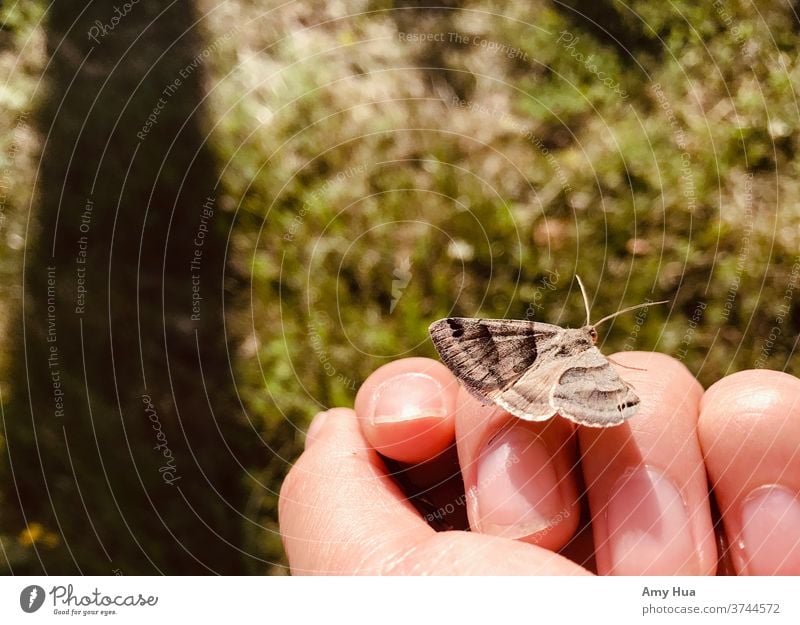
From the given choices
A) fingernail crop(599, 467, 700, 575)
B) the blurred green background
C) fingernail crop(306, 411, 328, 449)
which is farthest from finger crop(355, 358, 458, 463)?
the blurred green background

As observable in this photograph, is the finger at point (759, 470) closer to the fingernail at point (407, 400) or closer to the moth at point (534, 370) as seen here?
the moth at point (534, 370)

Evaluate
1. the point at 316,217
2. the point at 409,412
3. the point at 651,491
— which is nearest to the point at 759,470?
the point at 651,491

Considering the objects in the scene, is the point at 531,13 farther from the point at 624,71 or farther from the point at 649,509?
the point at 649,509

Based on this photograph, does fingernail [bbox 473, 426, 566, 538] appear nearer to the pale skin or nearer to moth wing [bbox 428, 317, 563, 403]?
the pale skin

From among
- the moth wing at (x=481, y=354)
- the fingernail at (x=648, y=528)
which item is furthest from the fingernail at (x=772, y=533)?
the moth wing at (x=481, y=354)

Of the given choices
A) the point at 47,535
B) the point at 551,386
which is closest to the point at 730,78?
the point at 551,386

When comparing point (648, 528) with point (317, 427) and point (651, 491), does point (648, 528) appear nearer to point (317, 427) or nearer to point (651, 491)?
point (651, 491)

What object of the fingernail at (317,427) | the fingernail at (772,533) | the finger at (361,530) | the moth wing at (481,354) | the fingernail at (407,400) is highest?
the moth wing at (481,354)
